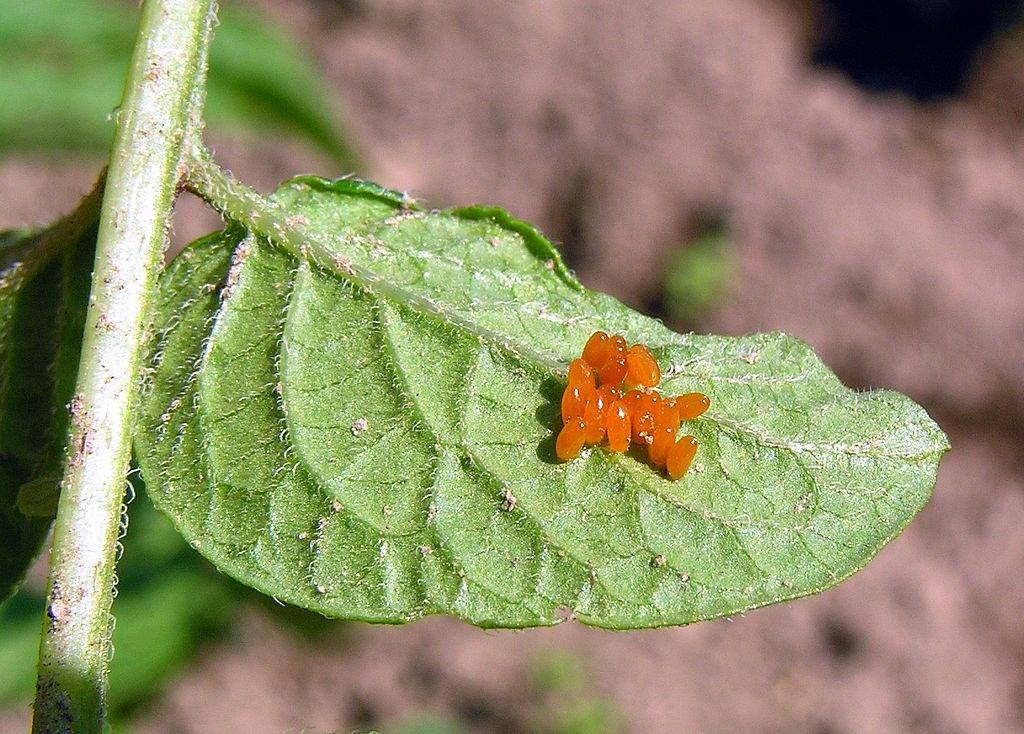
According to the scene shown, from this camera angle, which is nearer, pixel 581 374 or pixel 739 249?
pixel 581 374

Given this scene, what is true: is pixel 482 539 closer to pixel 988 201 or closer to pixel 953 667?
pixel 953 667

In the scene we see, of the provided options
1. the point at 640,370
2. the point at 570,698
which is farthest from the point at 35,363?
the point at 570,698

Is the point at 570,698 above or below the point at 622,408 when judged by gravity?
below

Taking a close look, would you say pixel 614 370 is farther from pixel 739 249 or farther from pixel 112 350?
pixel 739 249

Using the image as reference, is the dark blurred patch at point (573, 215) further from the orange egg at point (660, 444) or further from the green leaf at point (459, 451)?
the orange egg at point (660, 444)

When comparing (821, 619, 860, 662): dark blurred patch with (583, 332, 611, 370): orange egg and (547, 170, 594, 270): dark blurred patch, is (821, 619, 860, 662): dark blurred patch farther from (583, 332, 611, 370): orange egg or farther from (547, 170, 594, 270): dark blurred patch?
(583, 332, 611, 370): orange egg

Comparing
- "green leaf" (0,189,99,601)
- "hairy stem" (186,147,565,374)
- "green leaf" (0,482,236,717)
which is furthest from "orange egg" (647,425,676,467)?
"green leaf" (0,482,236,717)

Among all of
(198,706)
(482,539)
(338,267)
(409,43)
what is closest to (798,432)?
(482,539)
